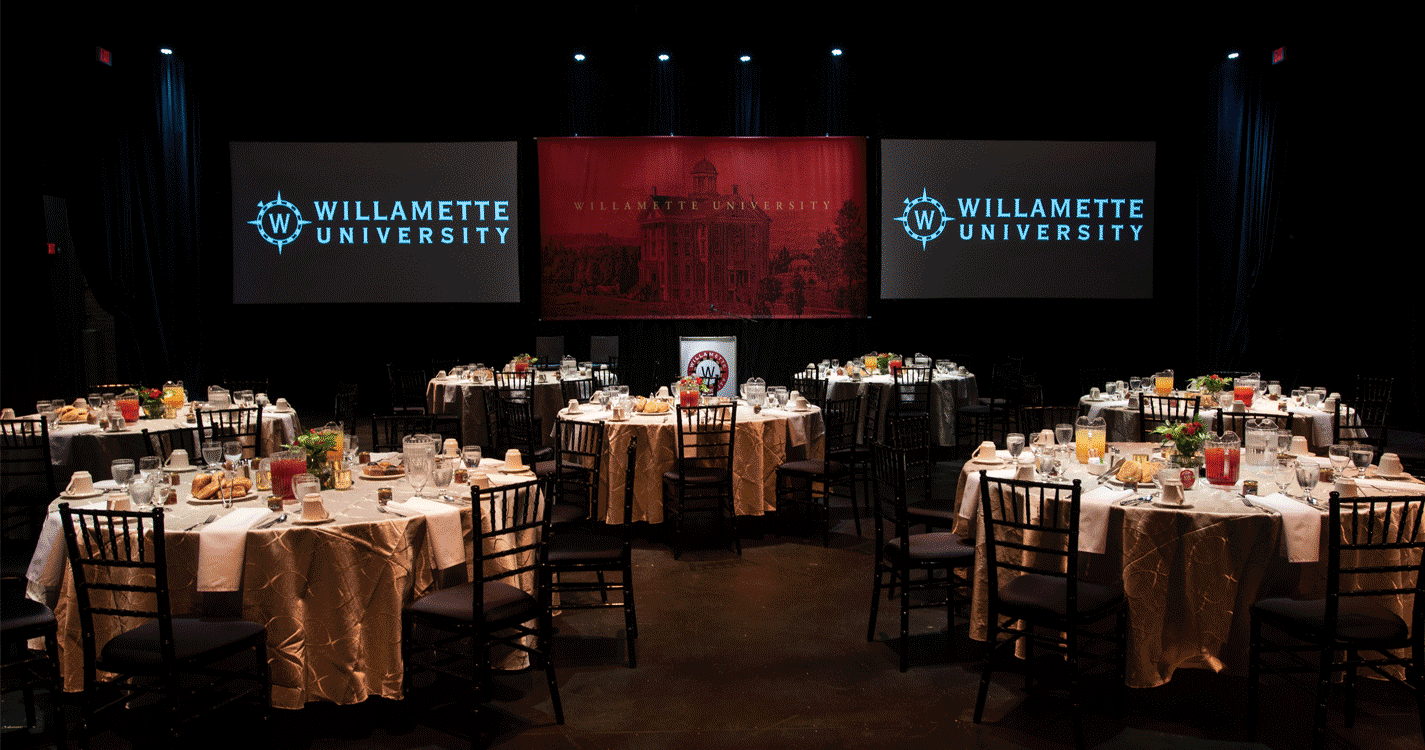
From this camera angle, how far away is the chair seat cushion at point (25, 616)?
11.4 feet

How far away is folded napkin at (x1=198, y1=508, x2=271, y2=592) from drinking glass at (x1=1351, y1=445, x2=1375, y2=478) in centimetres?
455

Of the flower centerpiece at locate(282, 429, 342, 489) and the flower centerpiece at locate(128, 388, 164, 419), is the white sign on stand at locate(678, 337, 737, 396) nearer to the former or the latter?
the flower centerpiece at locate(128, 388, 164, 419)

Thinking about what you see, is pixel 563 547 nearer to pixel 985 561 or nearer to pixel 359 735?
pixel 359 735

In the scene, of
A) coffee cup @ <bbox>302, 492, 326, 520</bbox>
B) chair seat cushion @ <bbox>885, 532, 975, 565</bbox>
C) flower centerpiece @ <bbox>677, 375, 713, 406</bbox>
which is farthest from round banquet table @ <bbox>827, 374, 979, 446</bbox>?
coffee cup @ <bbox>302, 492, 326, 520</bbox>

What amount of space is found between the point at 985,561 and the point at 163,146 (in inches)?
419

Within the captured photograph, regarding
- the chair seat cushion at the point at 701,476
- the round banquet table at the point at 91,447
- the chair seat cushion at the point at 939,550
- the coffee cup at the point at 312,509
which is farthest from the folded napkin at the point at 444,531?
the round banquet table at the point at 91,447

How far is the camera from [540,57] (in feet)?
39.1

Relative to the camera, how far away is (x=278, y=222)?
11633mm

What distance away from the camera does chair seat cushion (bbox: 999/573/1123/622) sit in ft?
11.9

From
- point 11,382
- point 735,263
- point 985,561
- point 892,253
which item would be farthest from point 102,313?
point 985,561

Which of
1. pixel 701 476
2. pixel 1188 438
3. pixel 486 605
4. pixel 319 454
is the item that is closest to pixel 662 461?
pixel 701 476

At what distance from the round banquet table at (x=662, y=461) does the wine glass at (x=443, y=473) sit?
2312 millimetres

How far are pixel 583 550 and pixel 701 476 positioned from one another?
6.37 feet

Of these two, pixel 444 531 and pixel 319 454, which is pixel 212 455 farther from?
pixel 444 531
